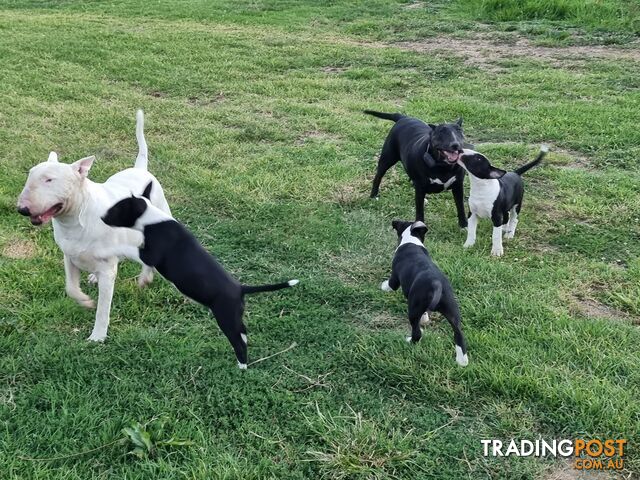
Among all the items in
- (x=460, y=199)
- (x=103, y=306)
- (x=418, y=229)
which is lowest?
(x=103, y=306)

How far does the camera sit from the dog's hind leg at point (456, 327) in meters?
3.42

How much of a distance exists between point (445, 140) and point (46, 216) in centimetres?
290

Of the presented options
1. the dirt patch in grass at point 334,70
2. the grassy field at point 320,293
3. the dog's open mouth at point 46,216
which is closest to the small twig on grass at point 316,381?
the grassy field at point 320,293

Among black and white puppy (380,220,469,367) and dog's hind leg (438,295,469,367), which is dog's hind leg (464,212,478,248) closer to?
black and white puppy (380,220,469,367)

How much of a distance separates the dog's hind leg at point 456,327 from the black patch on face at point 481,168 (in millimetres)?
1521

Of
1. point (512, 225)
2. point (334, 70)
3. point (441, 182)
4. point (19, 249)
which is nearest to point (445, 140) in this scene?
point (441, 182)

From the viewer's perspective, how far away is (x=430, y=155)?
4965mm

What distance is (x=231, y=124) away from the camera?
784 cm

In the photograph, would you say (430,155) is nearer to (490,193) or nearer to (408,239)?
(490,193)

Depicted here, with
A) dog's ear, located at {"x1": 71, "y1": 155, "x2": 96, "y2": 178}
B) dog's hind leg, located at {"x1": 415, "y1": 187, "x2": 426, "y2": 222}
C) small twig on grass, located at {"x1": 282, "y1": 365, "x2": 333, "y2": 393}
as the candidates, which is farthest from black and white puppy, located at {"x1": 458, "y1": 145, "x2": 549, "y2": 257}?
dog's ear, located at {"x1": 71, "y1": 155, "x2": 96, "y2": 178}

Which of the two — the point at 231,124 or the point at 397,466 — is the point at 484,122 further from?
the point at 397,466

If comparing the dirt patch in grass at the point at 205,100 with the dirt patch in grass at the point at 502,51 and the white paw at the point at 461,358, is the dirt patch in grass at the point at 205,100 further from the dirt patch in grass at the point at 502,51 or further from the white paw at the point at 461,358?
the white paw at the point at 461,358

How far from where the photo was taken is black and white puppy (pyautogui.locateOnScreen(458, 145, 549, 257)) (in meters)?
4.70

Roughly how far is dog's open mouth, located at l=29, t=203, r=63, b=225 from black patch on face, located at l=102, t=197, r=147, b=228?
0.94 feet
